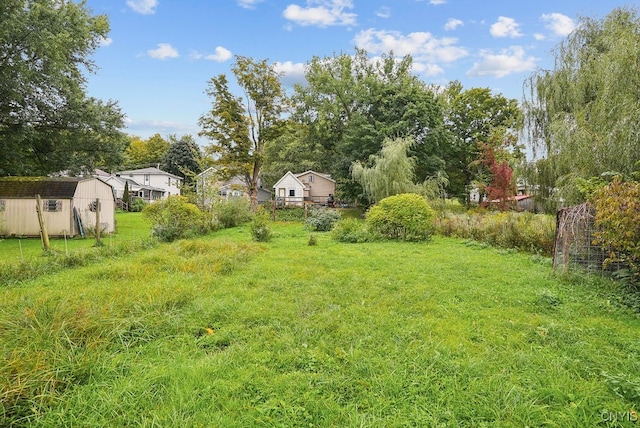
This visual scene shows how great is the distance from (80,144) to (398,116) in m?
20.5

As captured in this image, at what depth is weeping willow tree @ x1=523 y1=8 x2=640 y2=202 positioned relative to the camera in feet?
23.4

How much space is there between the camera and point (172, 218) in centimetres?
1198

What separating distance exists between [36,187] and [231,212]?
26.6ft

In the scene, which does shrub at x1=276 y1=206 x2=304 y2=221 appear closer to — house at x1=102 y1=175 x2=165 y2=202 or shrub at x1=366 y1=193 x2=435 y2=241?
shrub at x1=366 y1=193 x2=435 y2=241

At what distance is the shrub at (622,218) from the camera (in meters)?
4.52

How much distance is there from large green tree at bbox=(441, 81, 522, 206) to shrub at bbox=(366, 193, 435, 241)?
17578mm

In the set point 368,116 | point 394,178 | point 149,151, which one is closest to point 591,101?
point 394,178

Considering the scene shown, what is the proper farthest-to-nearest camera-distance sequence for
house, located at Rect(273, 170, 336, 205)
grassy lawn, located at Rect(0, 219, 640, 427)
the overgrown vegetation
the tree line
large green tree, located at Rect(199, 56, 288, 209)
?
1. house, located at Rect(273, 170, 336, 205)
2. large green tree, located at Rect(199, 56, 288, 209)
3. the overgrown vegetation
4. the tree line
5. grassy lawn, located at Rect(0, 219, 640, 427)

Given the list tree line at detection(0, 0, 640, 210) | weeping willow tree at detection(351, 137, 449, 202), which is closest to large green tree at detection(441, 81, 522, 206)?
Result: tree line at detection(0, 0, 640, 210)

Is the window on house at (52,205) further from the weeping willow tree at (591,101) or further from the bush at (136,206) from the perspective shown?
the weeping willow tree at (591,101)

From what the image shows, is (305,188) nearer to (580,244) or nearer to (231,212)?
(231,212)

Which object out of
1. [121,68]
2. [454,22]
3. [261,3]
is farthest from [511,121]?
[121,68]

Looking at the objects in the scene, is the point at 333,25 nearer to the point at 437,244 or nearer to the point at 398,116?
the point at 437,244

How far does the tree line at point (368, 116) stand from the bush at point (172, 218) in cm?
444
